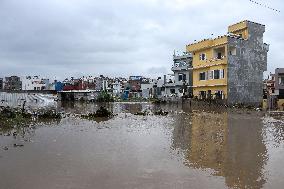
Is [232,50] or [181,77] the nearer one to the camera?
[232,50]

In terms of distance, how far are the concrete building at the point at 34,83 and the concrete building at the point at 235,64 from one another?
178ft

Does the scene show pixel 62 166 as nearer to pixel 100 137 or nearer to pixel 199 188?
pixel 199 188

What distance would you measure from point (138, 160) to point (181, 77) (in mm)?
49197

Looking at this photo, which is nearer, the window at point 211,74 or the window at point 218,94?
the window at point 218,94

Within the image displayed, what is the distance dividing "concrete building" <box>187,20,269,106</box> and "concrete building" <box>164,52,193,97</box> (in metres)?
6.32

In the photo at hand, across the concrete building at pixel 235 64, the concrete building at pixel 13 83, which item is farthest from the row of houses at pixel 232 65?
the concrete building at pixel 13 83

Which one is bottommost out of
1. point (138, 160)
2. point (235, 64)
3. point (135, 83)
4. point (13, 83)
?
point (138, 160)

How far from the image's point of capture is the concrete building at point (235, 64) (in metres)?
45.0

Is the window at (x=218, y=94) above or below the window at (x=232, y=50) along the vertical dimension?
below

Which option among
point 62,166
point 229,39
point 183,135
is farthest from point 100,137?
point 229,39

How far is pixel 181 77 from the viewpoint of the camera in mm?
58906

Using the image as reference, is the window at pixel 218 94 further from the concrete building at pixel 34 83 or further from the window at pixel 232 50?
the concrete building at pixel 34 83

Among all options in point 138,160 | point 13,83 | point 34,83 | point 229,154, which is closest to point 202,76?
point 229,154

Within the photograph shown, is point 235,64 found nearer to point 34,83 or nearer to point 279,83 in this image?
point 279,83
